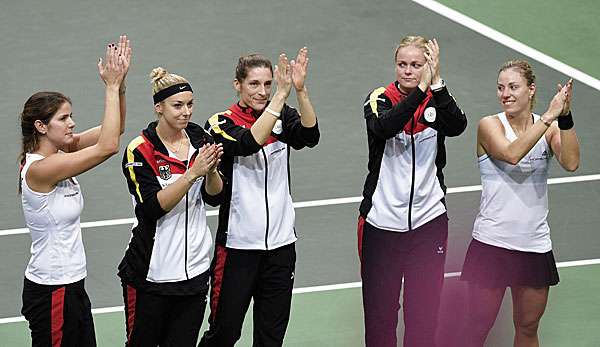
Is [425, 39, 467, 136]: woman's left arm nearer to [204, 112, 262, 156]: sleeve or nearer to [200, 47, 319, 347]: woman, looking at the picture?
[200, 47, 319, 347]: woman

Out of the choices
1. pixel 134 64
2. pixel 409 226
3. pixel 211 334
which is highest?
pixel 134 64

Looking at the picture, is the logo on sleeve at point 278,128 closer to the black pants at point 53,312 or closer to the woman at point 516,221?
the woman at point 516,221

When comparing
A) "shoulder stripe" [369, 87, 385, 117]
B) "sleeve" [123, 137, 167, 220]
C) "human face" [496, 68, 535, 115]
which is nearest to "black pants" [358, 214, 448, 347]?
"shoulder stripe" [369, 87, 385, 117]

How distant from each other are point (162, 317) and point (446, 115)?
2.42 metres

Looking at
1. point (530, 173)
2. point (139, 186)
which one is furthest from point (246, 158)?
point (530, 173)

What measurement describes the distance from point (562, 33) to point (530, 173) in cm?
672

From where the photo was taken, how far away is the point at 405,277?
8.67 m

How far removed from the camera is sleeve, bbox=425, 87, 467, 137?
8.34 metres

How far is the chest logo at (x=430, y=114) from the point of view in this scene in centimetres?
851

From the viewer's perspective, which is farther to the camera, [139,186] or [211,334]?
[211,334]

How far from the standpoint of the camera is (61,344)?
25.9 feet

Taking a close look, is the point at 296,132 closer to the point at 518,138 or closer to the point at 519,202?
the point at 518,138

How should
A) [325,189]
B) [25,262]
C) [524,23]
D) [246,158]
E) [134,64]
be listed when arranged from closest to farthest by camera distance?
[246,158] → [25,262] → [325,189] → [134,64] → [524,23]

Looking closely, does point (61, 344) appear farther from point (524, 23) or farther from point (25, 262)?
point (524, 23)
